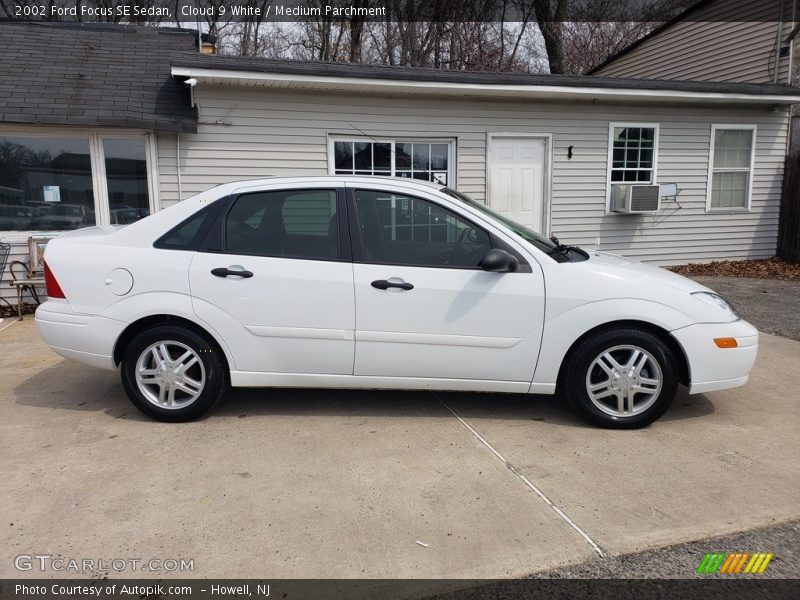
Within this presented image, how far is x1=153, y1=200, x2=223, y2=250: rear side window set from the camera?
153 inches

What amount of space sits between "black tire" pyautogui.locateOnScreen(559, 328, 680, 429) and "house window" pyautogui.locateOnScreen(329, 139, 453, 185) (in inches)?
229

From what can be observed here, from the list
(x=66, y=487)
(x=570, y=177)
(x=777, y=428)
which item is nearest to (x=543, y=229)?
(x=570, y=177)

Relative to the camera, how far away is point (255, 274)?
3.78 meters

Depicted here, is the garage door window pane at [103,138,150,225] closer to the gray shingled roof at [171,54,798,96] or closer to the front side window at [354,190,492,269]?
the gray shingled roof at [171,54,798,96]

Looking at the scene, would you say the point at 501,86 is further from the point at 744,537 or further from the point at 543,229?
the point at 744,537

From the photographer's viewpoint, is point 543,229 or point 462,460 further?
point 543,229

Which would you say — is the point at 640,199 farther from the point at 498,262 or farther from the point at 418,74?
the point at 498,262

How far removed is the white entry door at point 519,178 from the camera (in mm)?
9578

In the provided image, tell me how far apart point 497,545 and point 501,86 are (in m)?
7.50

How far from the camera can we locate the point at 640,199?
9.98 meters

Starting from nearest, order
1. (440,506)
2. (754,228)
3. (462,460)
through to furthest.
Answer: (440,506) < (462,460) < (754,228)

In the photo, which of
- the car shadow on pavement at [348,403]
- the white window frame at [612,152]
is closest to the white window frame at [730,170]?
the white window frame at [612,152]

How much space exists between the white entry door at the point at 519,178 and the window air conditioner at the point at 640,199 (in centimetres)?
145

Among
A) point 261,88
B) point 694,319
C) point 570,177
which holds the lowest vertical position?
point 694,319
